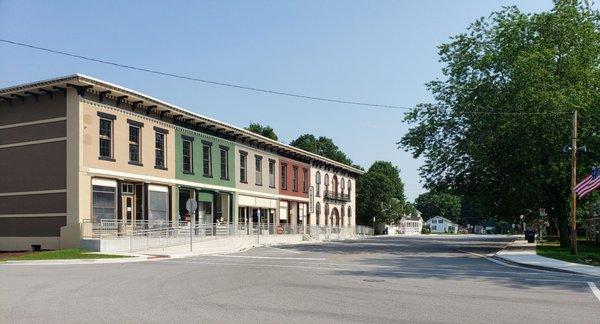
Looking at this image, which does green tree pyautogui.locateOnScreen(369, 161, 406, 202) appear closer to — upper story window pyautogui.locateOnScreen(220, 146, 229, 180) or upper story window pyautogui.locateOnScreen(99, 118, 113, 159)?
upper story window pyautogui.locateOnScreen(220, 146, 229, 180)

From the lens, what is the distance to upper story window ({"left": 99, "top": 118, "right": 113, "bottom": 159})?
32.6 meters

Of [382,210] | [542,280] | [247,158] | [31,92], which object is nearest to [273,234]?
[247,158]

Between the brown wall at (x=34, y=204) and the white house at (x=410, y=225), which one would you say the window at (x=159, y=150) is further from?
the white house at (x=410, y=225)

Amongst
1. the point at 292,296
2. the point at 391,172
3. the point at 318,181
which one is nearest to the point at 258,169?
the point at 318,181

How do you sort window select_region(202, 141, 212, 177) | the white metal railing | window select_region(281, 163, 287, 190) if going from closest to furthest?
the white metal railing < window select_region(202, 141, 212, 177) < window select_region(281, 163, 287, 190)

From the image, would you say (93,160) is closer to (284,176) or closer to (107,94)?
(107,94)

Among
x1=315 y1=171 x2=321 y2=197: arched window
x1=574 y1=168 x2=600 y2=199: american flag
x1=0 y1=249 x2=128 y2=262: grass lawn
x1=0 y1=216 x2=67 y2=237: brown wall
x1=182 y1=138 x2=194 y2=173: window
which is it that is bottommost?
x1=0 y1=249 x2=128 y2=262: grass lawn

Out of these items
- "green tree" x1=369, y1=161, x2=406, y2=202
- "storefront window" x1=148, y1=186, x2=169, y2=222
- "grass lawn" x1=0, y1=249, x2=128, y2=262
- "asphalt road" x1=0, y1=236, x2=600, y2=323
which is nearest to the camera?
"asphalt road" x1=0, y1=236, x2=600, y2=323

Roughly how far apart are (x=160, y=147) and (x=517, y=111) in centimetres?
2162

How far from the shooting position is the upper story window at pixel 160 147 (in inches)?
1453

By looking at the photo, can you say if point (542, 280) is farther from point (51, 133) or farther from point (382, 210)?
point (382, 210)

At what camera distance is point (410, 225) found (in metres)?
138

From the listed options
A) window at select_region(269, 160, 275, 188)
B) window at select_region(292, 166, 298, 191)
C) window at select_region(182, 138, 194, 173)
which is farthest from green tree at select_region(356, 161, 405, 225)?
window at select_region(182, 138, 194, 173)

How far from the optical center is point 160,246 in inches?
1313
